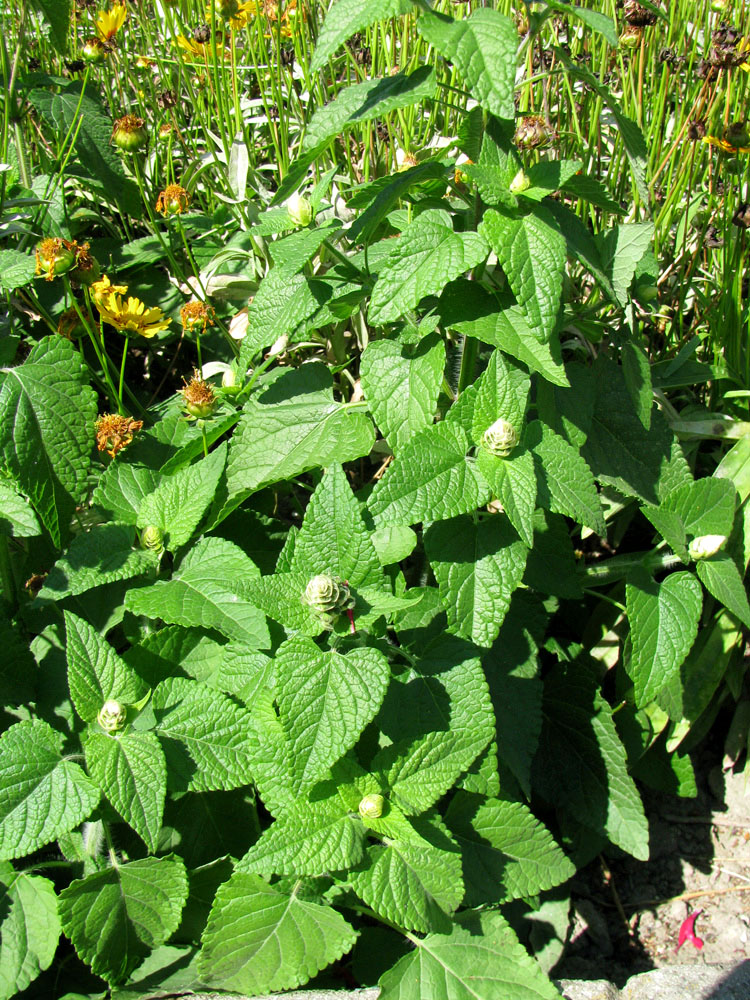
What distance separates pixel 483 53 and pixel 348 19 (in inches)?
8.4

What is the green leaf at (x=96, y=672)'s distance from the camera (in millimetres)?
1207

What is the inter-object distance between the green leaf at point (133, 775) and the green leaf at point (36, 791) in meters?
0.04

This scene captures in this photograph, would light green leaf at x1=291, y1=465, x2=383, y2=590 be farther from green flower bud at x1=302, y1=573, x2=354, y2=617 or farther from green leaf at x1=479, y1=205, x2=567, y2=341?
green leaf at x1=479, y1=205, x2=567, y2=341

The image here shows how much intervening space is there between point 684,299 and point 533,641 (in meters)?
1.03

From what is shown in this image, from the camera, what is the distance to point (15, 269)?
4.72ft

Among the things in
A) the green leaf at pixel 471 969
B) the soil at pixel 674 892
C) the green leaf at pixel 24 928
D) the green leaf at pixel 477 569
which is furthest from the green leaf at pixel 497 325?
the soil at pixel 674 892

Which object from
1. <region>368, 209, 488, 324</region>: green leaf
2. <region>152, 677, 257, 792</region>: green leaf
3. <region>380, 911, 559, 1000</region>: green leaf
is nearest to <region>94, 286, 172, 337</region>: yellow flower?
<region>368, 209, 488, 324</region>: green leaf

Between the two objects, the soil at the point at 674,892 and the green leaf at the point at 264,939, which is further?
the soil at the point at 674,892

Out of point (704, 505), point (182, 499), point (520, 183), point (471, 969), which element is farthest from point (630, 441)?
point (471, 969)

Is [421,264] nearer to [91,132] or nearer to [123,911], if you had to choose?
[123,911]

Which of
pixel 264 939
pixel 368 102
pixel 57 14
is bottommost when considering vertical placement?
pixel 264 939

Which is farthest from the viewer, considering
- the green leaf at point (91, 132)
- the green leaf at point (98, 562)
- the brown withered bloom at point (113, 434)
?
the green leaf at point (91, 132)

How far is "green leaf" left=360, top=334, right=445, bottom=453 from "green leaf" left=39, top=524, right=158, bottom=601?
468 millimetres

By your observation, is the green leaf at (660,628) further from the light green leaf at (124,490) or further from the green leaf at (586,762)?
the light green leaf at (124,490)
